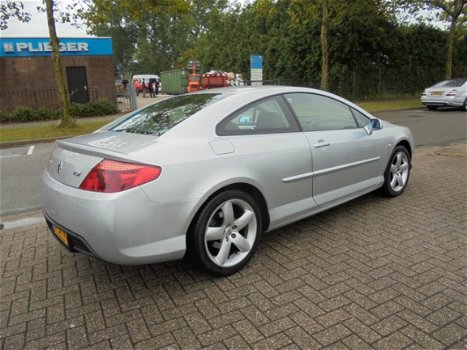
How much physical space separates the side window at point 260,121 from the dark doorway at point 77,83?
1947cm

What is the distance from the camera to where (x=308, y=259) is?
3340 millimetres

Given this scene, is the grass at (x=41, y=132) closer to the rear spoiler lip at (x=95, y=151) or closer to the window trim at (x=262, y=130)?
the rear spoiler lip at (x=95, y=151)

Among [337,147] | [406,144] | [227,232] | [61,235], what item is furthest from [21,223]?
[406,144]

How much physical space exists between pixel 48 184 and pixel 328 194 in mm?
2483

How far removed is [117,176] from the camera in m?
2.58

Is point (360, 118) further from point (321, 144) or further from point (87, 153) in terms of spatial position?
point (87, 153)

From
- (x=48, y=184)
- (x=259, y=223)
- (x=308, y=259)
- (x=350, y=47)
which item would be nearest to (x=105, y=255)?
(x=48, y=184)

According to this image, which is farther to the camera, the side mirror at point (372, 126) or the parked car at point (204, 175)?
the side mirror at point (372, 126)

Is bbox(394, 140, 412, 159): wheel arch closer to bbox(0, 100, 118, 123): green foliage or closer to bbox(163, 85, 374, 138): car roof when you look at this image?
bbox(163, 85, 374, 138): car roof

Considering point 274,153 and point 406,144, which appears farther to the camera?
point 406,144

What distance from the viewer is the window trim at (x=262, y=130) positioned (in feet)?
10.2

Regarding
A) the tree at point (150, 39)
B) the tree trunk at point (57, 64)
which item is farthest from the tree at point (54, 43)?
the tree at point (150, 39)

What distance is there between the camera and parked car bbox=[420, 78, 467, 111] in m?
16.8

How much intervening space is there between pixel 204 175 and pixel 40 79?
20521mm
